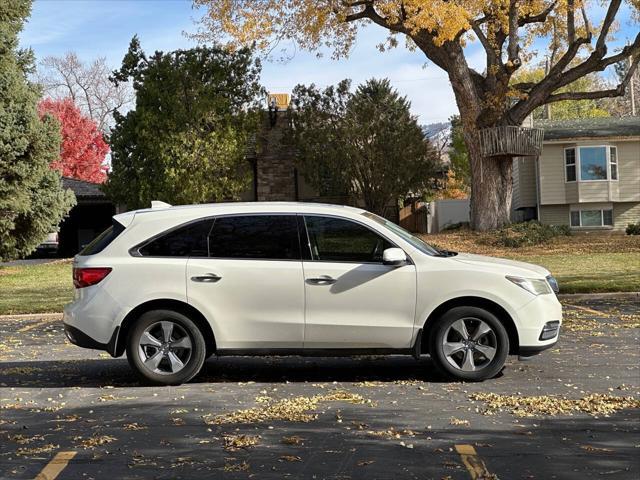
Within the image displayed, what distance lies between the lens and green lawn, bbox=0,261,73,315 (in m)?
15.4

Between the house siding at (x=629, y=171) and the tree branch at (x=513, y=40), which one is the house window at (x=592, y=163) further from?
the tree branch at (x=513, y=40)

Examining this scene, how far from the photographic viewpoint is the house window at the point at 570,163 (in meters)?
38.5

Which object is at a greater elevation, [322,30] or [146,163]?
[322,30]

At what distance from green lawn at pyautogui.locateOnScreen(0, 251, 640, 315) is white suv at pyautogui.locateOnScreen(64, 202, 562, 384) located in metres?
7.37

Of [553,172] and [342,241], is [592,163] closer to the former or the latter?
[553,172]

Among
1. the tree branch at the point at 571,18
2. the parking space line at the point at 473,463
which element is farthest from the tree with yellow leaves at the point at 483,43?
the parking space line at the point at 473,463

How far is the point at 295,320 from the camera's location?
8008 millimetres

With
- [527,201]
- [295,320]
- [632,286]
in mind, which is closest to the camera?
[295,320]

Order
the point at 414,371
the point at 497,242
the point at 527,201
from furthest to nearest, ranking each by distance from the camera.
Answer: the point at 527,201 → the point at 497,242 → the point at 414,371

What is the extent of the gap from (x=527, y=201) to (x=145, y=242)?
114 feet

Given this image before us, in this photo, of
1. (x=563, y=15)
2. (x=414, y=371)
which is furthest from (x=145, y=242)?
(x=563, y=15)

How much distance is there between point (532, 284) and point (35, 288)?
1469cm

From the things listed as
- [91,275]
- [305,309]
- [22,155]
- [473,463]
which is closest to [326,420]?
[473,463]

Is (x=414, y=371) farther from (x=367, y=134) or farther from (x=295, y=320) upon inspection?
(x=367, y=134)
